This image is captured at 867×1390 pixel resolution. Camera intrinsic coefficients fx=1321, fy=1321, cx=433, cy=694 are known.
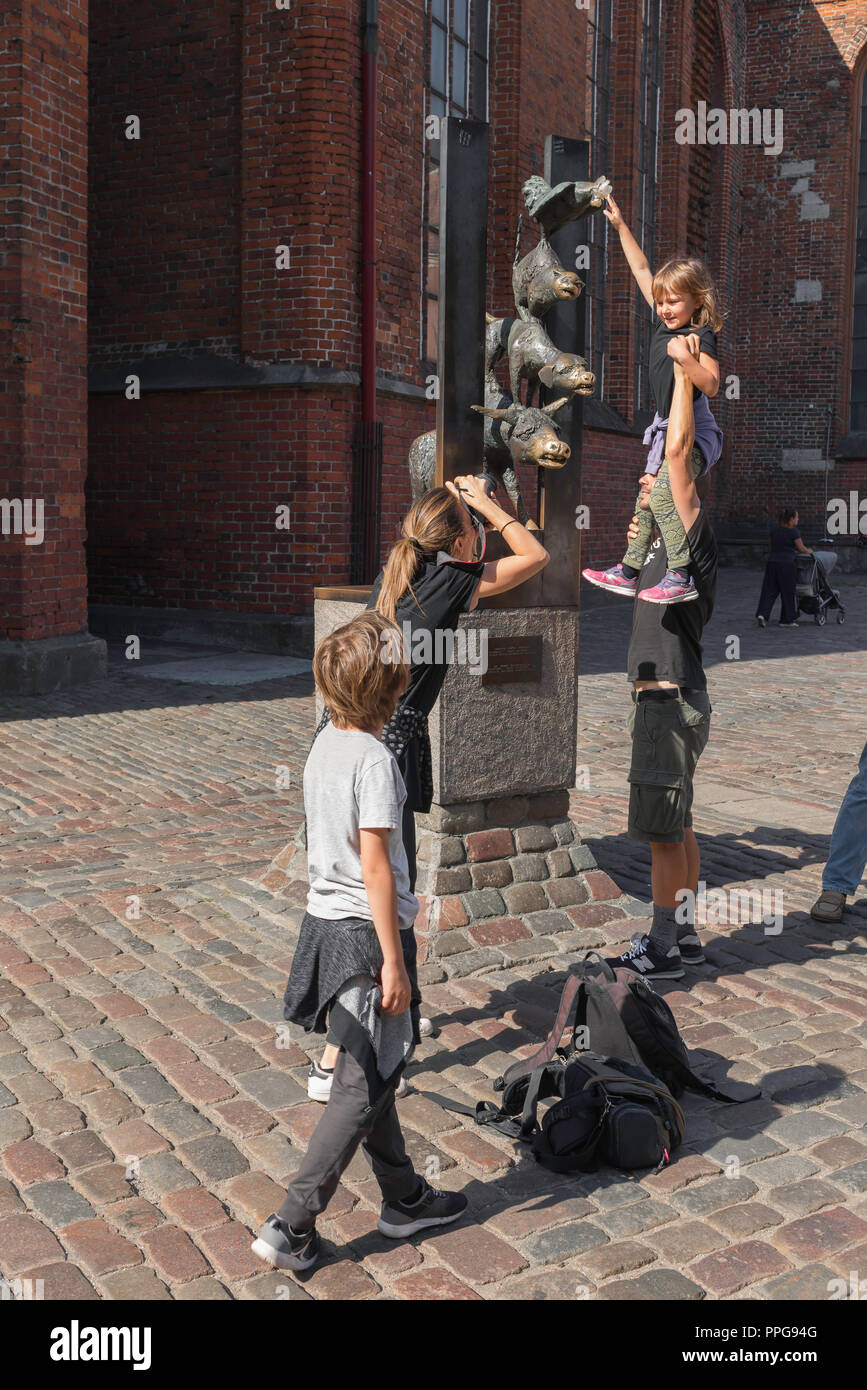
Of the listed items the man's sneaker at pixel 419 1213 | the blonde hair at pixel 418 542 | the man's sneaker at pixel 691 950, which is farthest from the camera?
the man's sneaker at pixel 691 950

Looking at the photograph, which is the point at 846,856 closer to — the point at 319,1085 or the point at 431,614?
the point at 431,614

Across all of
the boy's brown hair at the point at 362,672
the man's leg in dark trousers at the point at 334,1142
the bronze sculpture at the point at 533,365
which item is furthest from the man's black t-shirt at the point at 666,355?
the man's leg in dark trousers at the point at 334,1142

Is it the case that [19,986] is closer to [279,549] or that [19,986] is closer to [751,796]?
[751,796]

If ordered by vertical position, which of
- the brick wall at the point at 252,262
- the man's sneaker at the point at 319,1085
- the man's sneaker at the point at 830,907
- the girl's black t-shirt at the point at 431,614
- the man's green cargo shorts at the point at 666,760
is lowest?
the man's sneaker at the point at 319,1085

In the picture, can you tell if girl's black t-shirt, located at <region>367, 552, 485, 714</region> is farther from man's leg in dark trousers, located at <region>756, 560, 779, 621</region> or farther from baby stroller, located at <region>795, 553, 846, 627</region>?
baby stroller, located at <region>795, 553, 846, 627</region>

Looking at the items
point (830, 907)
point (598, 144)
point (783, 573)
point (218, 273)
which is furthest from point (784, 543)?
point (830, 907)

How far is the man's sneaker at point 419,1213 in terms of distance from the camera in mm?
3047

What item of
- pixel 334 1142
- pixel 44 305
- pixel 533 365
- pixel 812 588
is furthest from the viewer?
pixel 812 588

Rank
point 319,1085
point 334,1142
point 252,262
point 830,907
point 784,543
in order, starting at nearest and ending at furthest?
point 334,1142 < point 319,1085 < point 830,907 < point 252,262 < point 784,543

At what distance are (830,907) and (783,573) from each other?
40.7 feet

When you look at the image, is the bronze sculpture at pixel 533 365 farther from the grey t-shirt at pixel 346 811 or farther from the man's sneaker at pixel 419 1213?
the man's sneaker at pixel 419 1213

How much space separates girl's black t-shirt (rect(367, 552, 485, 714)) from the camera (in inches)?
148

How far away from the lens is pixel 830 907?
544 centimetres

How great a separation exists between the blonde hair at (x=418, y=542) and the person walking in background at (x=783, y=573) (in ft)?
45.8
